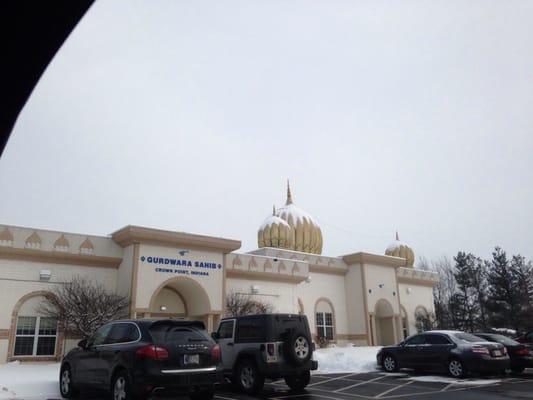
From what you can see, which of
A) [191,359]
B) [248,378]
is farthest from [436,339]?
[191,359]

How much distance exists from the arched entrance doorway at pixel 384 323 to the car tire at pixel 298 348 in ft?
73.6

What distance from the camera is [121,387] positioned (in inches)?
344

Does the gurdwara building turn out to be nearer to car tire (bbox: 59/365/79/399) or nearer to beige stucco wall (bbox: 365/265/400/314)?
beige stucco wall (bbox: 365/265/400/314)

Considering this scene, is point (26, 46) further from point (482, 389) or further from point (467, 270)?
point (467, 270)

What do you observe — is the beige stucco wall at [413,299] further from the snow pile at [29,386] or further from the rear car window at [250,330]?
the snow pile at [29,386]

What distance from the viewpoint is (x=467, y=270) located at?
4891 centimetres

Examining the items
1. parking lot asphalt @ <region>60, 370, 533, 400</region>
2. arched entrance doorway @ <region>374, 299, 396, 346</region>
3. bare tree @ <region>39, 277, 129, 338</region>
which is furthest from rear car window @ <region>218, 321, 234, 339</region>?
arched entrance doorway @ <region>374, 299, 396, 346</region>

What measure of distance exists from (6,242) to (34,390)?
1034cm

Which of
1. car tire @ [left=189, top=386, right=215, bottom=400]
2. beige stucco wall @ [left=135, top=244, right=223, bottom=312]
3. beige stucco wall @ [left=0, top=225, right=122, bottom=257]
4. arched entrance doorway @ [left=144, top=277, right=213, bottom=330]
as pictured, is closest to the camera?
car tire @ [left=189, top=386, right=215, bottom=400]

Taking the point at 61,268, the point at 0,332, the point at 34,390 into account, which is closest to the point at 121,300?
the point at 61,268

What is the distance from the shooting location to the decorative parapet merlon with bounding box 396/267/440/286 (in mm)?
38603

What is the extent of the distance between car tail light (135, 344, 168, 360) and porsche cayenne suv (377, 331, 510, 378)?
32.8ft

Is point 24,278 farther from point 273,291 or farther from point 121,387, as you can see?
point 273,291

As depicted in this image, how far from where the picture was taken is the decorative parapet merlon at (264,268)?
26531 mm
